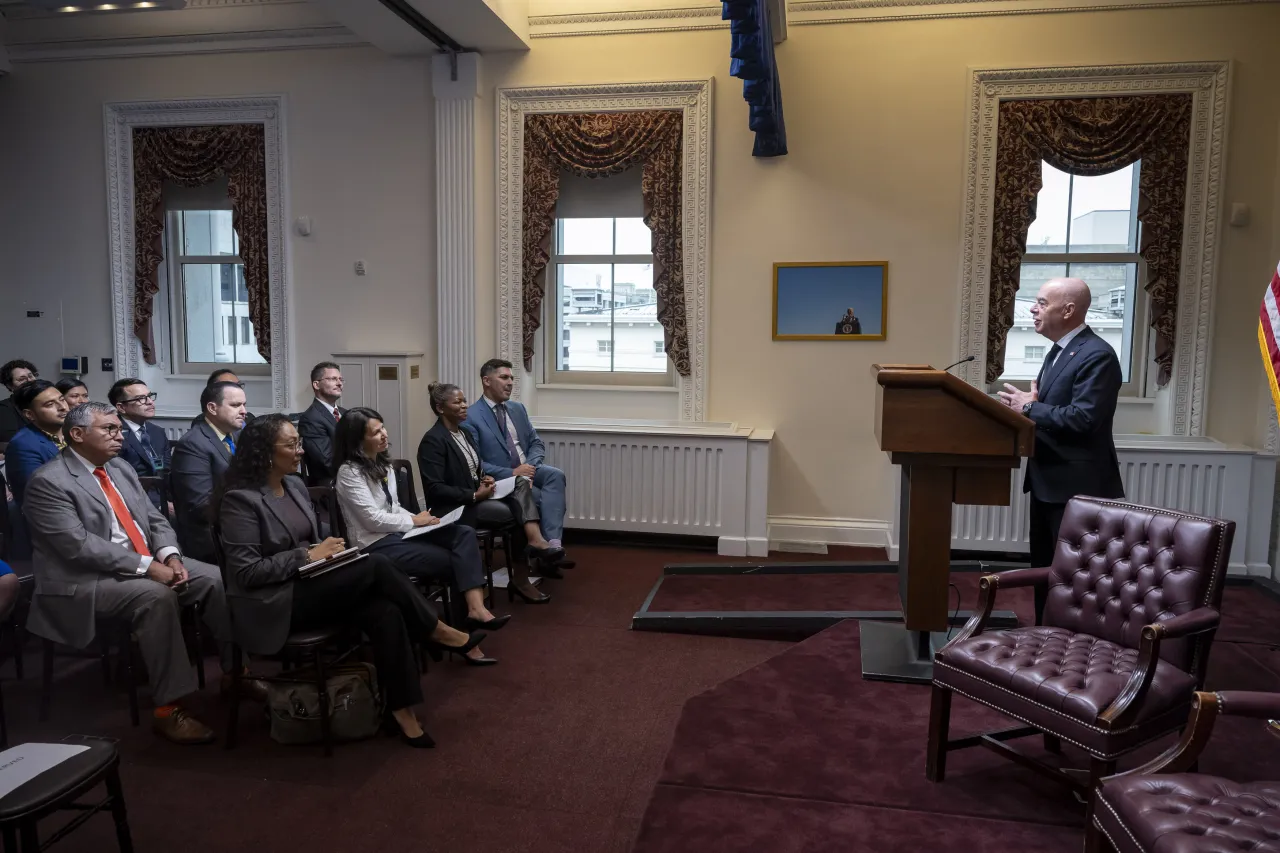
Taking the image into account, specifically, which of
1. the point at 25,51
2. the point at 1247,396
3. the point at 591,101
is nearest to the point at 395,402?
the point at 591,101

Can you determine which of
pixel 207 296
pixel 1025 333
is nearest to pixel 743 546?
pixel 1025 333

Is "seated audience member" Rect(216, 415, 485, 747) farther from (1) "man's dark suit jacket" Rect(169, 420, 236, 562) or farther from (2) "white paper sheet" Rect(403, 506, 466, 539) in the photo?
(1) "man's dark suit jacket" Rect(169, 420, 236, 562)

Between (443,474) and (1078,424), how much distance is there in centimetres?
298

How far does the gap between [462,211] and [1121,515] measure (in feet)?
15.6

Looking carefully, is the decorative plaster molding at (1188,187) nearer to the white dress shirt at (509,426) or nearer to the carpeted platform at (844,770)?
the carpeted platform at (844,770)

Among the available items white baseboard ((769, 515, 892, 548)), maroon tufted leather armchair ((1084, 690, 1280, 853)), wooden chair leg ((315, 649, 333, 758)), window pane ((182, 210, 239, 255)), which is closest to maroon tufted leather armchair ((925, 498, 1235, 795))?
maroon tufted leather armchair ((1084, 690, 1280, 853))

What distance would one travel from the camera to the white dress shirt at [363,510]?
12.5ft

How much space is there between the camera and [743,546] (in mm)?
5953

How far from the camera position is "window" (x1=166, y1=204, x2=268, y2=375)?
279 inches

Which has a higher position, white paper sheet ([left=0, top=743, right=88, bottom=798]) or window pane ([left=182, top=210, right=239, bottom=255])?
window pane ([left=182, top=210, right=239, bottom=255])

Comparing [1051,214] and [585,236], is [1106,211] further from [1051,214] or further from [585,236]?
[585,236]

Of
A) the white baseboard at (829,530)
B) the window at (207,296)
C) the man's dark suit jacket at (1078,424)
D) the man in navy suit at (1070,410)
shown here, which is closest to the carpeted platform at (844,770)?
the man in navy suit at (1070,410)

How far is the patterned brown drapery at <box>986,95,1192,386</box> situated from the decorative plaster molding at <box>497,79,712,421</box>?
1894mm

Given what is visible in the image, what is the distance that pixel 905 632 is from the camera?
4168mm
